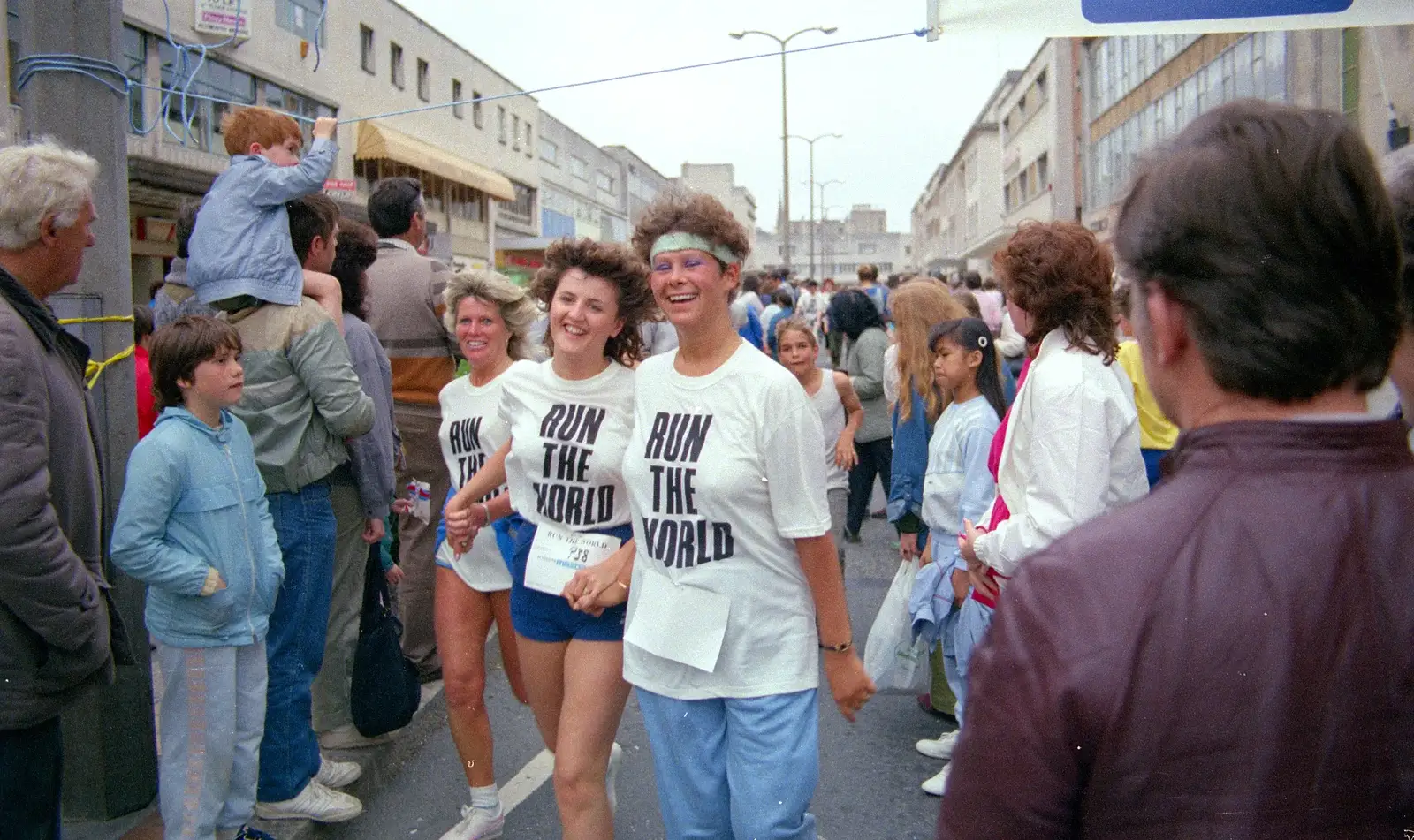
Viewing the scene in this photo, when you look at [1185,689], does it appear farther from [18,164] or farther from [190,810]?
[190,810]

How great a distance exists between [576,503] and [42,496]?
134cm

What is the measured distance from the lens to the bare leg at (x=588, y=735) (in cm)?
309

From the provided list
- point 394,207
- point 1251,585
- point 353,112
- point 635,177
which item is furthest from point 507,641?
point 635,177

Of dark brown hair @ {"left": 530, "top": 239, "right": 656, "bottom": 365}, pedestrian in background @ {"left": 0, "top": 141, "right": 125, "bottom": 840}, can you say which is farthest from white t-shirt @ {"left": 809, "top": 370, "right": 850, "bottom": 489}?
pedestrian in background @ {"left": 0, "top": 141, "right": 125, "bottom": 840}

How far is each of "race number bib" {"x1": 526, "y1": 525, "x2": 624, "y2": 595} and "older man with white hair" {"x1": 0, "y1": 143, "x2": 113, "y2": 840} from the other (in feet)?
3.56

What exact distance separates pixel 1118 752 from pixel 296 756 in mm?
3331

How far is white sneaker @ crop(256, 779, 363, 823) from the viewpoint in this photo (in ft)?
12.2

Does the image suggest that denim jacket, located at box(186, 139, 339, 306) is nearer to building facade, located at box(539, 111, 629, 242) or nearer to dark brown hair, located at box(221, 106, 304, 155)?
dark brown hair, located at box(221, 106, 304, 155)

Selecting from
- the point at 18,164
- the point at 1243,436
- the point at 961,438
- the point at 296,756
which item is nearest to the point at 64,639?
the point at 18,164

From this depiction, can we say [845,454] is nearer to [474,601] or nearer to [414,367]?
[414,367]

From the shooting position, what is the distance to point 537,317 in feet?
15.0

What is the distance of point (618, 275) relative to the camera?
3.39 metres

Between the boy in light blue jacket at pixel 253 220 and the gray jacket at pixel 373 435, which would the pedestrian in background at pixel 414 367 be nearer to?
the gray jacket at pixel 373 435

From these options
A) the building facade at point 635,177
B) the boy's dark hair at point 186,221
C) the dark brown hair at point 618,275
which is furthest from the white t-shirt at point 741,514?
the building facade at point 635,177
